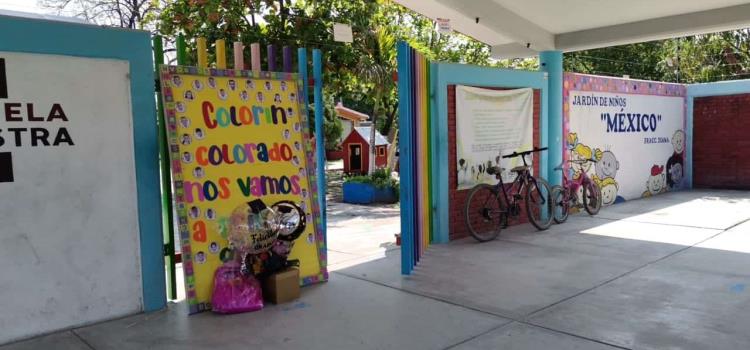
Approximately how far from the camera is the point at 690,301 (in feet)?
15.4

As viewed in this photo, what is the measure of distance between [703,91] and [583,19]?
574 cm

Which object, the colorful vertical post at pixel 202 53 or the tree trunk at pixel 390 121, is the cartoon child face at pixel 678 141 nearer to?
the tree trunk at pixel 390 121

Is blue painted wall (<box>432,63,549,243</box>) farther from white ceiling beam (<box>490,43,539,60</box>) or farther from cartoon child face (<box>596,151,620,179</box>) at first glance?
cartoon child face (<box>596,151,620,179</box>)

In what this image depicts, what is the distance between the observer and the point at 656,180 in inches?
459

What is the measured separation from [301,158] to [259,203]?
2.29ft

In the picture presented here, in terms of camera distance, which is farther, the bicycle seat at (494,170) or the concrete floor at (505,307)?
the bicycle seat at (494,170)

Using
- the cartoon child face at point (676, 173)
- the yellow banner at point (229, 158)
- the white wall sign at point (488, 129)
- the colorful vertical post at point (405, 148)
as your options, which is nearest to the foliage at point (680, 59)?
the cartoon child face at point (676, 173)

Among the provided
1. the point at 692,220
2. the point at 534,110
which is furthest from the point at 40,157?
the point at 692,220

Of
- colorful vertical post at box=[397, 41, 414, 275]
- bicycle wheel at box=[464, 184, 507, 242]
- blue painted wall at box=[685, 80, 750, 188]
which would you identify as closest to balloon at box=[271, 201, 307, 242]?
colorful vertical post at box=[397, 41, 414, 275]

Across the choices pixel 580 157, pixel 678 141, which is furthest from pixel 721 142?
pixel 580 157

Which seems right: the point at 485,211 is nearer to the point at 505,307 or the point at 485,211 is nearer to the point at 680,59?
the point at 505,307

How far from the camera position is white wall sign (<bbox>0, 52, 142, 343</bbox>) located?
3.97 m

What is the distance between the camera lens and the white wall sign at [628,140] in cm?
962

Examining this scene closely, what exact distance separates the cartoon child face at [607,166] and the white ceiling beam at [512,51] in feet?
7.22
